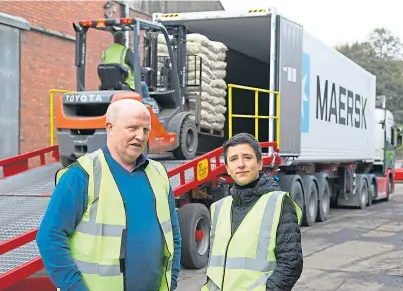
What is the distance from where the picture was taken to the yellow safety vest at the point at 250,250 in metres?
2.97

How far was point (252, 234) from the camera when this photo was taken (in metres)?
3.01

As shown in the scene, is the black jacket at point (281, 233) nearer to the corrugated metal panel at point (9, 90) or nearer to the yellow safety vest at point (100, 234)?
the yellow safety vest at point (100, 234)

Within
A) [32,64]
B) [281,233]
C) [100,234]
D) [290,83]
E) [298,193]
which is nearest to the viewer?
[100,234]

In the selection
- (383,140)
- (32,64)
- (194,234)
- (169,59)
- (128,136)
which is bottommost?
(194,234)

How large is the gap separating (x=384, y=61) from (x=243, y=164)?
2474 inches

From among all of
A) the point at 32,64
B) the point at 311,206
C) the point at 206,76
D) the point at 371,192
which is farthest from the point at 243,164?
the point at 371,192

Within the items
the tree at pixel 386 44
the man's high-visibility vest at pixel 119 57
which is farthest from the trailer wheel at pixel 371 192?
the tree at pixel 386 44

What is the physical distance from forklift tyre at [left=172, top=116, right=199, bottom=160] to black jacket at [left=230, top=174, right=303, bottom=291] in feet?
19.6

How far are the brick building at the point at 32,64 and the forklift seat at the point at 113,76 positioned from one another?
5.31m

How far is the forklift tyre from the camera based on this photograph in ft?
30.0

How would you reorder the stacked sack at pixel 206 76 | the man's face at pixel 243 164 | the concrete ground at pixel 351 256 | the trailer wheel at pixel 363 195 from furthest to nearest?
the trailer wheel at pixel 363 195, the stacked sack at pixel 206 76, the concrete ground at pixel 351 256, the man's face at pixel 243 164

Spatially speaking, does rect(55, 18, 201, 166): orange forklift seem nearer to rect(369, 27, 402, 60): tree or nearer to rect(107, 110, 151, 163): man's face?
rect(107, 110, 151, 163): man's face

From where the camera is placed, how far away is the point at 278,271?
2920 millimetres

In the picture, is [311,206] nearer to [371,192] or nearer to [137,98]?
[371,192]
